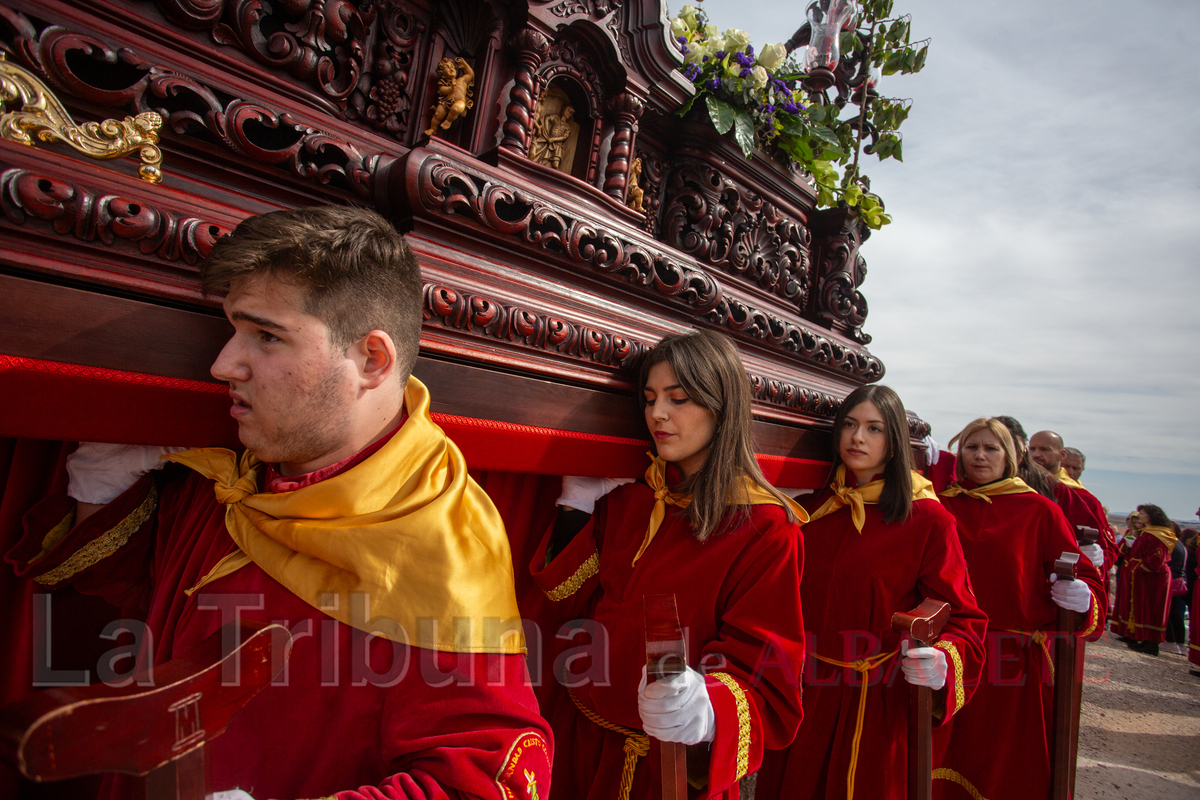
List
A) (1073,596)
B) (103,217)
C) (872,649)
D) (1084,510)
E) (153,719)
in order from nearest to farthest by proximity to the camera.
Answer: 1. (153,719)
2. (103,217)
3. (872,649)
4. (1073,596)
5. (1084,510)

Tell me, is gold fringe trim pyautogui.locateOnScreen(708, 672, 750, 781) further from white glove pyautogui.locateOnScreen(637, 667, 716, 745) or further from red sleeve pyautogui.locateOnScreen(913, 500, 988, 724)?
red sleeve pyautogui.locateOnScreen(913, 500, 988, 724)

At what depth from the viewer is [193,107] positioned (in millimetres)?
921

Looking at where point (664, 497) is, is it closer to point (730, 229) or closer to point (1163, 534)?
point (730, 229)

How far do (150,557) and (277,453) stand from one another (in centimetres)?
48

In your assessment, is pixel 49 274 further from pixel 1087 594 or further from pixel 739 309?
pixel 1087 594

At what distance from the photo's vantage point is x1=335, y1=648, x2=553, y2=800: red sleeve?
74 centimetres

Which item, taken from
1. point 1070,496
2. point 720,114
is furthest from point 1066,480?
point 720,114

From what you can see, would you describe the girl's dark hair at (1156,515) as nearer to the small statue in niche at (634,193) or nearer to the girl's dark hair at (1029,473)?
the girl's dark hair at (1029,473)

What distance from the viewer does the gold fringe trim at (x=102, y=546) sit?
0.96 metres

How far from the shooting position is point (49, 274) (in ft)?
2.45

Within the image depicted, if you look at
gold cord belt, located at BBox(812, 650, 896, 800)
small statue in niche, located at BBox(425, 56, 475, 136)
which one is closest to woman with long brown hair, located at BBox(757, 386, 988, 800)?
gold cord belt, located at BBox(812, 650, 896, 800)

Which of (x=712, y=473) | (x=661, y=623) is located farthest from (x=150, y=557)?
(x=712, y=473)

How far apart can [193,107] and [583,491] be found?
109cm

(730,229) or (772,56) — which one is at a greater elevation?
(772,56)
